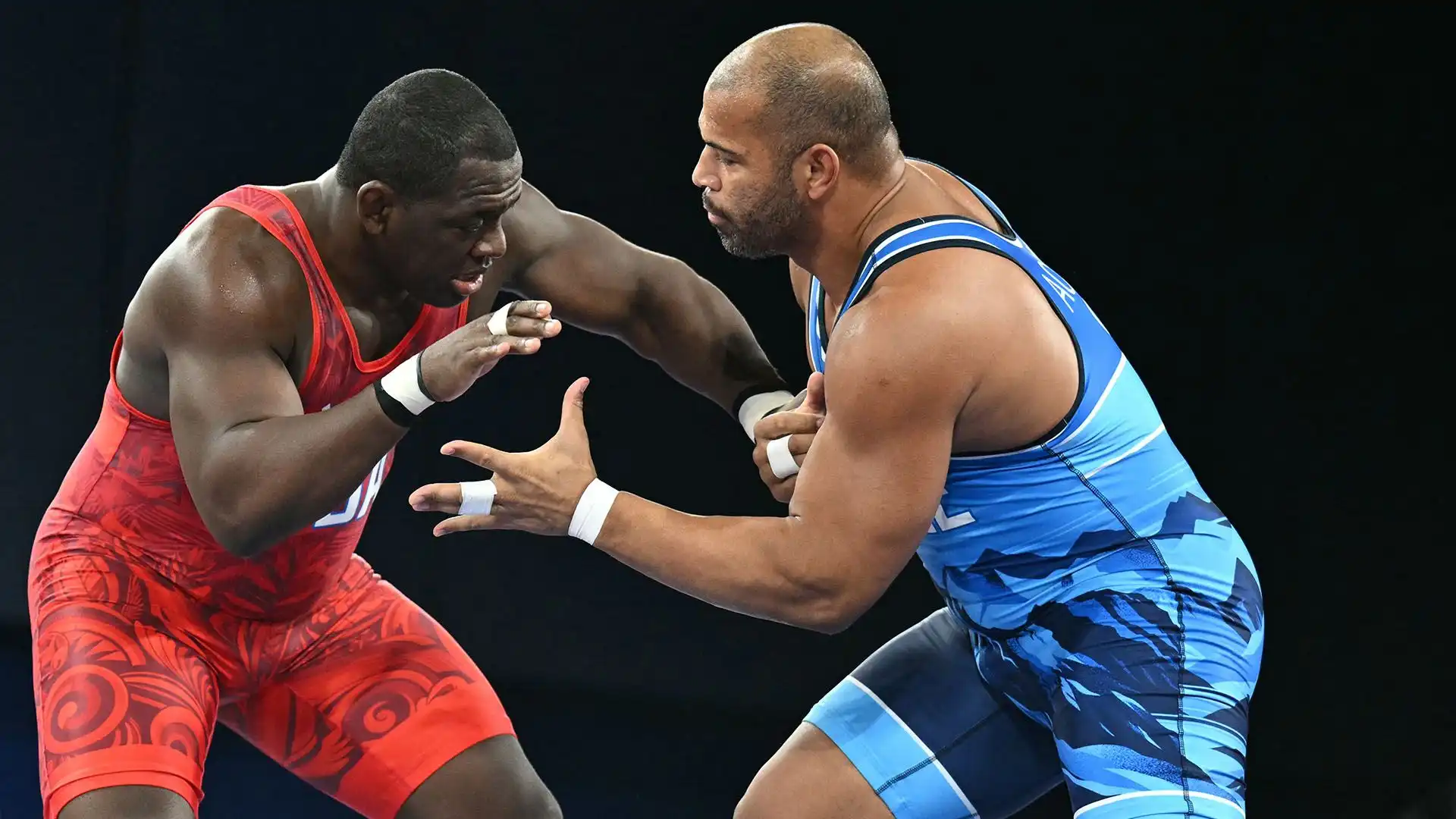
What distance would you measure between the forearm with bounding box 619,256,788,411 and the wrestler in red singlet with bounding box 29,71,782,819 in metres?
0.08

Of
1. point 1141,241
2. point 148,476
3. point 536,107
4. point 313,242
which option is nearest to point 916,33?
point 1141,241

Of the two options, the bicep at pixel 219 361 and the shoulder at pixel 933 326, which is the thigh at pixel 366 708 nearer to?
the bicep at pixel 219 361

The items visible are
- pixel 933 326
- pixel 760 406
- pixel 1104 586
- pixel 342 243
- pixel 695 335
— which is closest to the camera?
pixel 933 326

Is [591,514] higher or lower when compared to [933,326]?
lower

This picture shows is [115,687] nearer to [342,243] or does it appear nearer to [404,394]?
[404,394]

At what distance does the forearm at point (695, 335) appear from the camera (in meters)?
3.44

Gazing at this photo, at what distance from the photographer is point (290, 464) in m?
2.65

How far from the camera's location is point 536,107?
493 centimetres

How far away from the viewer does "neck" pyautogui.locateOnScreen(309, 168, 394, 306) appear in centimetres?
298

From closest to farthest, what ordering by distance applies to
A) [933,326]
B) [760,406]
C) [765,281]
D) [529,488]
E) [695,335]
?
[933,326] → [529,488] → [760,406] → [695,335] → [765,281]

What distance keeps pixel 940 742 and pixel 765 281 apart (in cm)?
231

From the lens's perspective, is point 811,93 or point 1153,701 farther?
point 811,93

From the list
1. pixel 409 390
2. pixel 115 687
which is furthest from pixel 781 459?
pixel 115 687

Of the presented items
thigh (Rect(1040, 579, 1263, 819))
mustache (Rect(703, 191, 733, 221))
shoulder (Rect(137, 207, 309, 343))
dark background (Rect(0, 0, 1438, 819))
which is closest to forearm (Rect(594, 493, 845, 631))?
thigh (Rect(1040, 579, 1263, 819))
